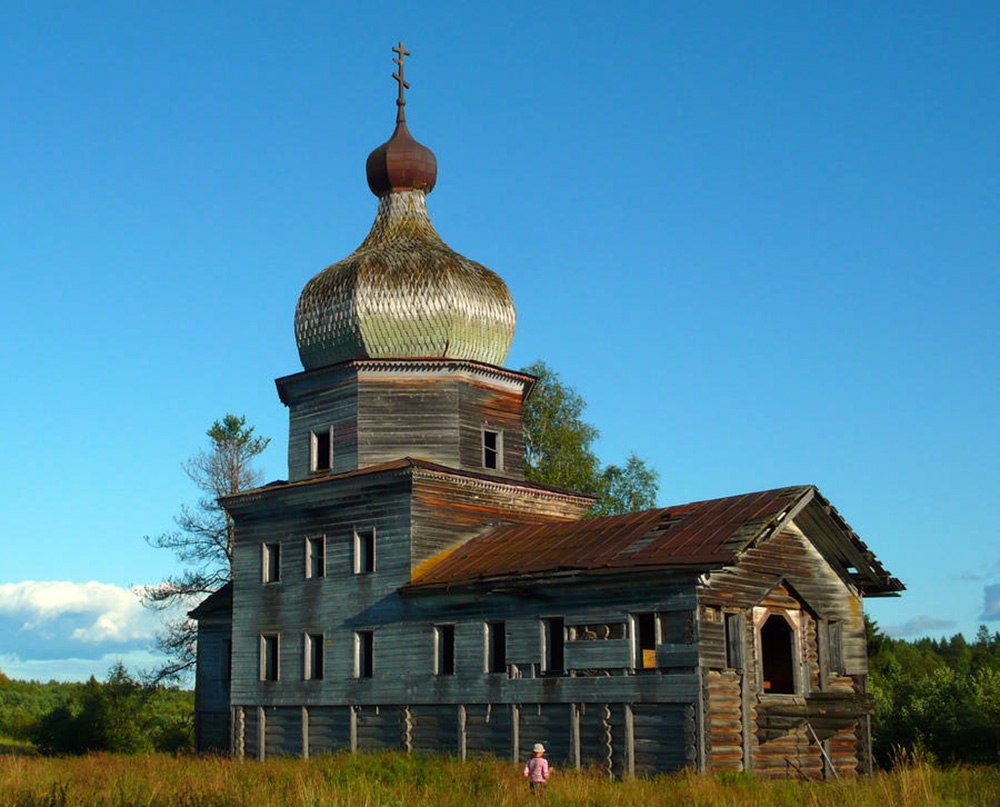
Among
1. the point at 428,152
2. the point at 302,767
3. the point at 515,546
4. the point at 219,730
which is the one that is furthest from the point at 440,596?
the point at 428,152

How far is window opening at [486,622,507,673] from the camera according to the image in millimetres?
30344

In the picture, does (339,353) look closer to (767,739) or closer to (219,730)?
(219,730)

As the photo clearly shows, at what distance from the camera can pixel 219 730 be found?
3916 centimetres

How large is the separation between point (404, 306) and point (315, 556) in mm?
7259

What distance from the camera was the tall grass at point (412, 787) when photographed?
1664cm

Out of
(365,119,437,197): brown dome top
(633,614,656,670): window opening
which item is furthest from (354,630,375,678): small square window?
(365,119,437,197): brown dome top

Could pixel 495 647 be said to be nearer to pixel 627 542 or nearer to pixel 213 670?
pixel 627 542

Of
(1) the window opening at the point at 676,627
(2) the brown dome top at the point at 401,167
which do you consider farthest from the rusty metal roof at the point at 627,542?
(2) the brown dome top at the point at 401,167

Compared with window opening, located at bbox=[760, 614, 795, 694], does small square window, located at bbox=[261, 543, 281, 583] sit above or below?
above

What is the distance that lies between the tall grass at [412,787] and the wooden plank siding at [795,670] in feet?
7.20

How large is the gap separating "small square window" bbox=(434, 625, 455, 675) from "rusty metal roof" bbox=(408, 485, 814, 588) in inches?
47.0

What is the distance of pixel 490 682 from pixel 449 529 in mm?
4979

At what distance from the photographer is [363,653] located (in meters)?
33.4

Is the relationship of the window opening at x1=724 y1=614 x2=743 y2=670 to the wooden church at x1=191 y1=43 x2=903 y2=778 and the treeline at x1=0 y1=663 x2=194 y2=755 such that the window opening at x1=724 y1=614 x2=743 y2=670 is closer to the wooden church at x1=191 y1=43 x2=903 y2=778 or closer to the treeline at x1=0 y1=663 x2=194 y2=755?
the wooden church at x1=191 y1=43 x2=903 y2=778
